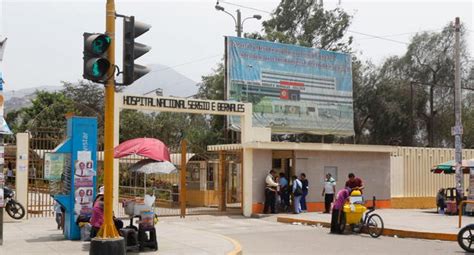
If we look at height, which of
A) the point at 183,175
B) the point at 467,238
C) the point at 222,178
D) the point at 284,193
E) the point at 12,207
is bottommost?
the point at 467,238

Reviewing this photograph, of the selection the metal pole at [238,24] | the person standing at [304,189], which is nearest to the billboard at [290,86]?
the person standing at [304,189]

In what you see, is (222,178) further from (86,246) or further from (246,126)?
(86,246)

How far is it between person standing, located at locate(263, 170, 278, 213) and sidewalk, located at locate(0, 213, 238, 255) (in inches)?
271

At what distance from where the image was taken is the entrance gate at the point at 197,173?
20.8m

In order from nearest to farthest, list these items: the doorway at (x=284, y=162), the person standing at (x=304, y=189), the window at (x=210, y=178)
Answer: the person standing at (x=304, y=189) < the doorway at (x=284, y=162) < the window at (x=210, y=178)

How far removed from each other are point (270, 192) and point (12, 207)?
368 inches

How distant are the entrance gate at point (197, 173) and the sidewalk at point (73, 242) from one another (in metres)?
4.46

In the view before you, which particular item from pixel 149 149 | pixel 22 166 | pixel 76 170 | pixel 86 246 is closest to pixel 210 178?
pixel 22 166

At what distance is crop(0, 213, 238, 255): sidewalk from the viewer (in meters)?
11.5

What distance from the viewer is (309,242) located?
14492mm

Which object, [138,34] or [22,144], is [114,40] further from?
[22,144]

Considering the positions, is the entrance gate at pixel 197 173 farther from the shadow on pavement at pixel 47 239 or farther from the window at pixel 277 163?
the shadow on pavement at pixel 47 239

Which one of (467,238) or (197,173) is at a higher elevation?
(197,173)

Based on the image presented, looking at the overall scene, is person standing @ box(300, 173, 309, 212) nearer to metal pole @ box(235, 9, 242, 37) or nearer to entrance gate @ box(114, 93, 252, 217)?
entrance gate @ box(114, 93, 252, 217)
